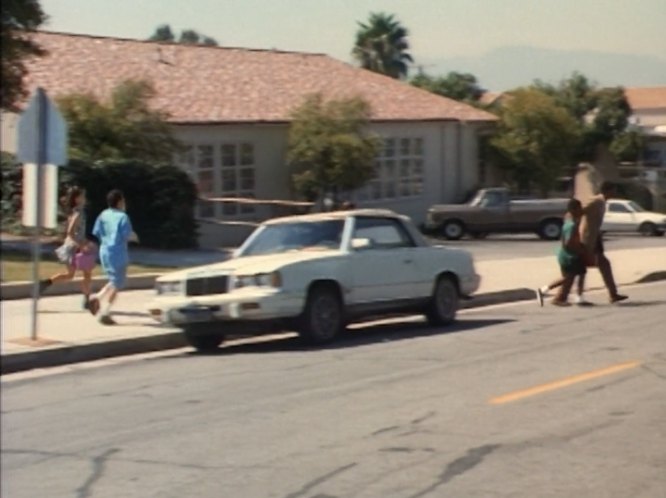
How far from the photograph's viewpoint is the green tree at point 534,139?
43844 mm

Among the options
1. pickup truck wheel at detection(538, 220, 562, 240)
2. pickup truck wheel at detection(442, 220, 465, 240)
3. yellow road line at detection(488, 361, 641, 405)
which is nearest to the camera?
yellow road line at detection(488, 361, 641, 405)

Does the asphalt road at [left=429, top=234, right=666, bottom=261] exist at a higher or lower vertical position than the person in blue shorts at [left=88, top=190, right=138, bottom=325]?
lower

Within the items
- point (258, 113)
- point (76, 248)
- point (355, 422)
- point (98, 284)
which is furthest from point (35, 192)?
point (258, 113)

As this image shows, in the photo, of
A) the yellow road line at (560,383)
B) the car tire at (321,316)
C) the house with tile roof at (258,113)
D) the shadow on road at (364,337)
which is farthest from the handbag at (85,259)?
the house with tile roof at (258,113)

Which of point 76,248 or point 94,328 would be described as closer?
point 94,328

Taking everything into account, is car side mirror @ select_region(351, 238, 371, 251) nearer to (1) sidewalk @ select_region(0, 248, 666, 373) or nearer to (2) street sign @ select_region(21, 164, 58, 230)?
(1) sidewalk @ select_region(0, 248, 666, 373)

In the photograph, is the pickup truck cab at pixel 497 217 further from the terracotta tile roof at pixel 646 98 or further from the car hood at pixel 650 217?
the car hood at pixel 650 217

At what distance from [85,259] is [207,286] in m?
2.38

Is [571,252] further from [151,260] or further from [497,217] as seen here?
[497,217]

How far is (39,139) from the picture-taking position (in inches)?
227

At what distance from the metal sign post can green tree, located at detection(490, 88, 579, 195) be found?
3837 cm

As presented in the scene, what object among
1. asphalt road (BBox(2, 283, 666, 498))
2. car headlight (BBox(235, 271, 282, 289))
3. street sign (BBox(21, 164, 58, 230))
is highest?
street sign (BBox(21, 164, 58, 230))

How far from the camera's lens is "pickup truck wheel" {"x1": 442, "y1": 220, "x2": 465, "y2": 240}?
136 ft

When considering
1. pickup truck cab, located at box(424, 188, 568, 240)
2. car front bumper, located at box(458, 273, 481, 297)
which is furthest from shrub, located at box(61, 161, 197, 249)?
pickup truck cab, located at box(424, 188, 568, 240)
